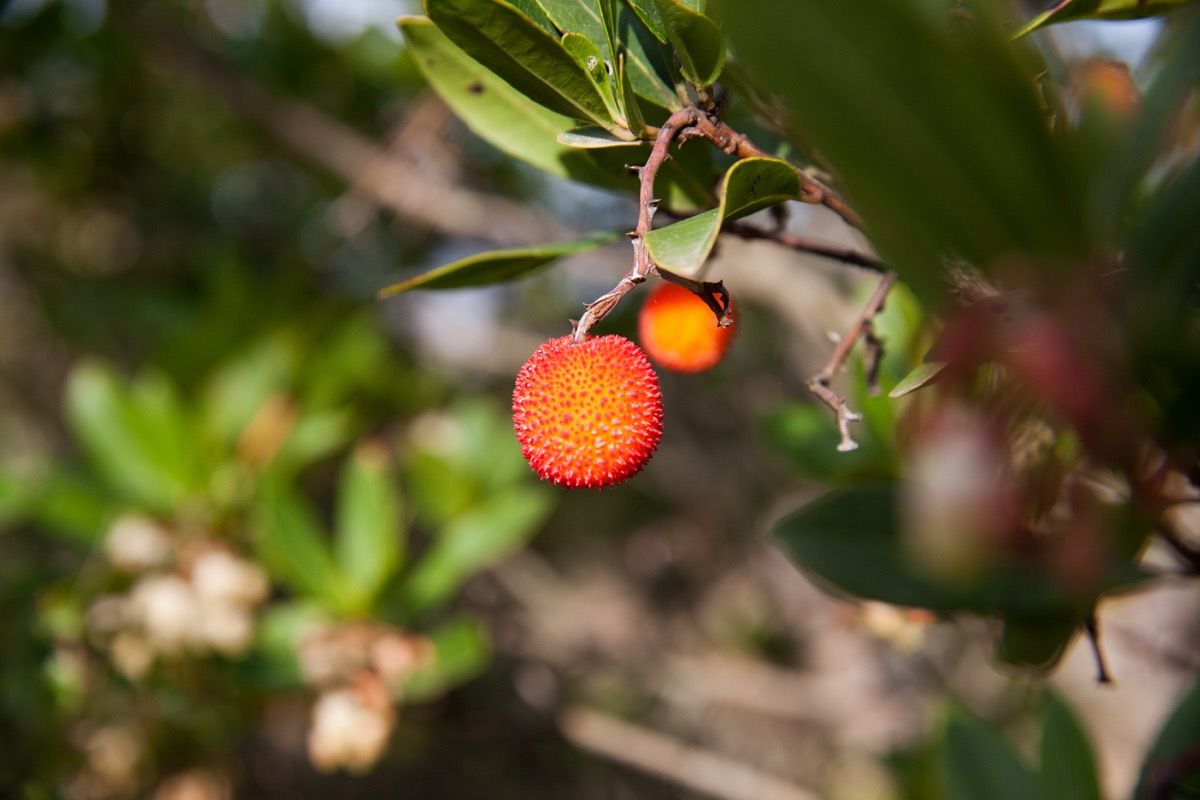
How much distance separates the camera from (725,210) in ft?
2.00

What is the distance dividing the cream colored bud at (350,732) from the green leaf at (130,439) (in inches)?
23.2

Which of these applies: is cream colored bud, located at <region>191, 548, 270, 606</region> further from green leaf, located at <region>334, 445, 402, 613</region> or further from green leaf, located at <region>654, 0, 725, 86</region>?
green leaf, located at <region>654, 0, 725, 86</region>

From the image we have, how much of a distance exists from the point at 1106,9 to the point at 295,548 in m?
1.43

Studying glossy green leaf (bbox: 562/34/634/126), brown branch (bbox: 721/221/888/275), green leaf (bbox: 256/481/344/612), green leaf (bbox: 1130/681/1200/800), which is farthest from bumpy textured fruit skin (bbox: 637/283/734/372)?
green leaf (bbox: 256/481/344/612)

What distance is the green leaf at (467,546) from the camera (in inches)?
68.2

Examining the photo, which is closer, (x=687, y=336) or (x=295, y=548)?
(x=687, y=336)

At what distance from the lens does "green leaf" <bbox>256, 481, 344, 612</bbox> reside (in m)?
1.63

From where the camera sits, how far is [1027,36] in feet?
2.35

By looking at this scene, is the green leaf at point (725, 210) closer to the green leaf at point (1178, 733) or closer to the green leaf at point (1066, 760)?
the green leaf at point (1178, 733)

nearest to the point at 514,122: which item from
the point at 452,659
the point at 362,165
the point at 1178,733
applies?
the point at 1178,733

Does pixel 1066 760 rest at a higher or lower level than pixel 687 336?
lower

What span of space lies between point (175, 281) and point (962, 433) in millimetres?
2599

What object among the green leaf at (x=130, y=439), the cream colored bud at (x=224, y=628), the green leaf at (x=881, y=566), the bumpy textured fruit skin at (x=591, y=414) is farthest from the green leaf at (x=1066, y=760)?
the green leaf at (x=130, y=439)

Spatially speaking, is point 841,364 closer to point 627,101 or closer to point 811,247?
point 811,247
